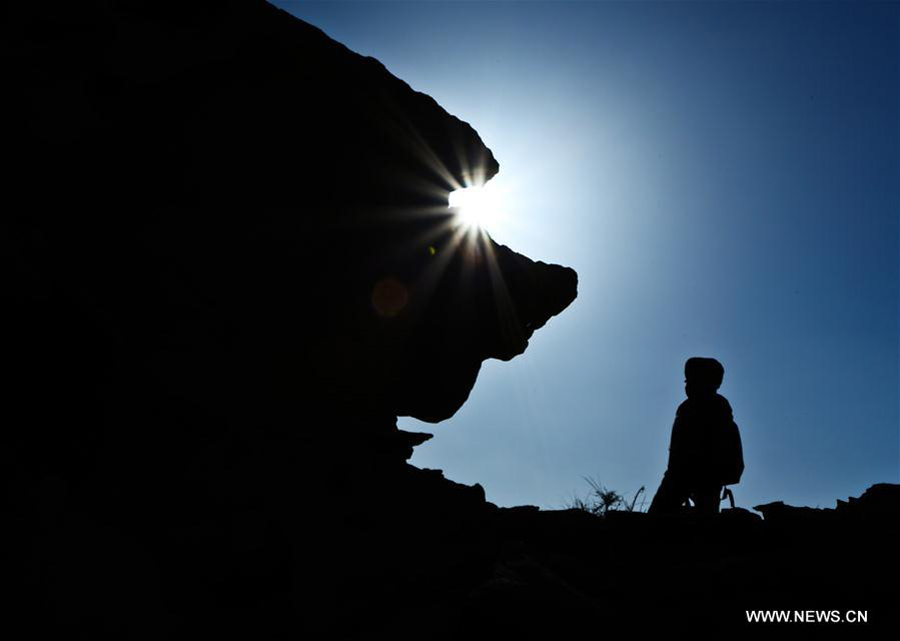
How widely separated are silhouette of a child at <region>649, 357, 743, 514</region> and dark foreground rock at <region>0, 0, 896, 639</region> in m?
2.95

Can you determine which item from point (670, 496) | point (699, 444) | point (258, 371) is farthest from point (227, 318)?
point (699, 444)

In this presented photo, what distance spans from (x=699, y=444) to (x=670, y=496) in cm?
108

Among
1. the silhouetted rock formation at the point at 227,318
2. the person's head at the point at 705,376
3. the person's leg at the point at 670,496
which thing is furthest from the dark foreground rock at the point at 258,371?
the person's head at the point at 705,376

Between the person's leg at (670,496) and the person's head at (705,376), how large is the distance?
167cm

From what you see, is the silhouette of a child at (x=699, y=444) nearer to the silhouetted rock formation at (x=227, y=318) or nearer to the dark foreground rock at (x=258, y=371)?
the dark foreground rock at (x=258, y=371)

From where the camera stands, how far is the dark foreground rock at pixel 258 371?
5.17 metres

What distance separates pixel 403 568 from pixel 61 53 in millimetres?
9337

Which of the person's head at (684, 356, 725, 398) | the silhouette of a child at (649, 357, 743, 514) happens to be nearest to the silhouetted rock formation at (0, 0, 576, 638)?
the silhouette of a child at (649, 357, 743, 514)

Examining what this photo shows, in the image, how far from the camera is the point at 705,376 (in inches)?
397

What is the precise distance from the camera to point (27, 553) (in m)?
5.01

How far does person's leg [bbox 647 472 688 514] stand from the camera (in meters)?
9.80

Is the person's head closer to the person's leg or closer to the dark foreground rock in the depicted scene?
the person's leg

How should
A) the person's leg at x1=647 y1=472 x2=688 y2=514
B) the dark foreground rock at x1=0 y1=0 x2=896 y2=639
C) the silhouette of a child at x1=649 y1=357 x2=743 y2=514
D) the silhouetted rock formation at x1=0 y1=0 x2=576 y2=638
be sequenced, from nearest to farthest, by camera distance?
the dark foreground rock at x1=0 y1=0 x2=896 y2=639, the silhouetted rock formation at x1=0 y1=0 x2=576 y2=638, the silhouette of a child at x1=649 y1=357 x2=743 y2=514, the person's leg at x1=647 y1=472 x2=688 y2=514

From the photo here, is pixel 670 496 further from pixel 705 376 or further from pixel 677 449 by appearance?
pixel 705 376
